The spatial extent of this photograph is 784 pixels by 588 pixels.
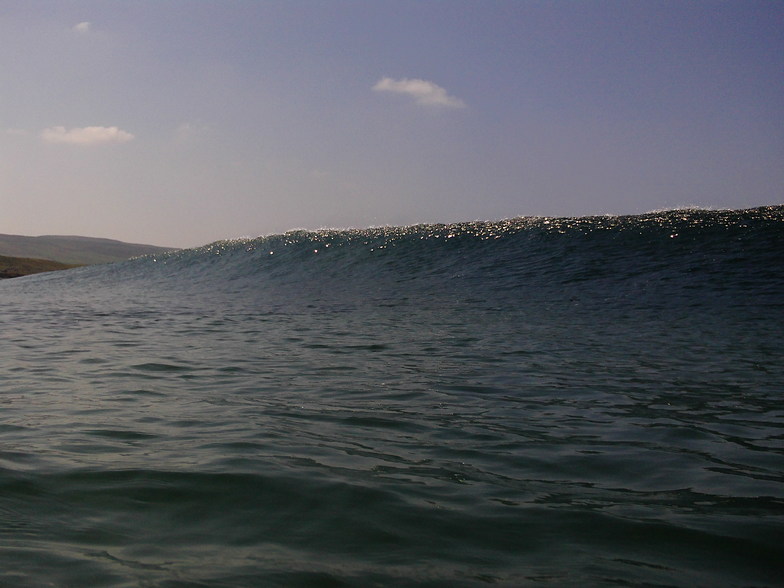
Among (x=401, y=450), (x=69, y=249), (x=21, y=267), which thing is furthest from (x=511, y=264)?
(x=69, y=249)

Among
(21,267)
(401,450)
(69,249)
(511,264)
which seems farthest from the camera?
(69,249)

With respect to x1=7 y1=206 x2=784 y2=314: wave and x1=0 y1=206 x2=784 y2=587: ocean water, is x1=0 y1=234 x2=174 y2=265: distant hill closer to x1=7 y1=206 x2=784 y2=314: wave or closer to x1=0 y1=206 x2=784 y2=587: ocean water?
x1=7 y1=206 x2=784 y2=314: wave

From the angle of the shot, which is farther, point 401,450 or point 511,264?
point 511,264

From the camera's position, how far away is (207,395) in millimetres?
5531

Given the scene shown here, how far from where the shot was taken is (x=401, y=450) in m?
3.97

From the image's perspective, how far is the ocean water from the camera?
2482mm

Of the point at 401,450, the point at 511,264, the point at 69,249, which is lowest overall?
the point at 401,450

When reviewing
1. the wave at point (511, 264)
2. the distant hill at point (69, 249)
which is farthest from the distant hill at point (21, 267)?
the distant hill at point (69, 249)

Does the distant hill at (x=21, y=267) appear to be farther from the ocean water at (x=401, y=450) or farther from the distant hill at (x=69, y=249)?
the distant hill at (x=69, y=249)

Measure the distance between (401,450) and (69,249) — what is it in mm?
143063

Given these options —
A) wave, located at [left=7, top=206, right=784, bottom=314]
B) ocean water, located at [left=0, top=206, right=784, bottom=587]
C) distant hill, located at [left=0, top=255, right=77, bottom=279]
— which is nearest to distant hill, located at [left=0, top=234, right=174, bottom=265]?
distant hill, located at [left=0, top=255, right=77, bottom=279]

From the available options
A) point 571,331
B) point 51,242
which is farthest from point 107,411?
point 51,242

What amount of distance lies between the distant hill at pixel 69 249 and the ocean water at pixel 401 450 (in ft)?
330

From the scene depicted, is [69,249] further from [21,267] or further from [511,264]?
[511,264]
